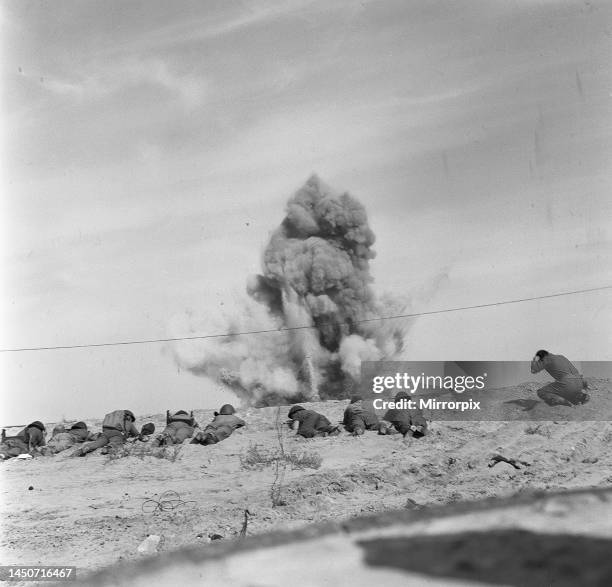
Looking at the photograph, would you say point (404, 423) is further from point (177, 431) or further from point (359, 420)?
point (177, 431)

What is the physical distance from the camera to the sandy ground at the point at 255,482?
7000 millimetres

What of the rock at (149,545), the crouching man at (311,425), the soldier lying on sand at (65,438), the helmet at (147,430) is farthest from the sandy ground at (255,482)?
the helmet at (147,430)

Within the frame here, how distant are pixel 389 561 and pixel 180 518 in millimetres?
6790

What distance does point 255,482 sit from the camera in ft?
29.0

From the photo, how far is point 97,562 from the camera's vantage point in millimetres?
6309

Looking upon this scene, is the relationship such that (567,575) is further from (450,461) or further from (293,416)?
(293,416)

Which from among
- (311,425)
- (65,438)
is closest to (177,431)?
(65,438)

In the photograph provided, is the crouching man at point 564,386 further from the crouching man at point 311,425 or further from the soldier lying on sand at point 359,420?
the crouching man at point 311,425

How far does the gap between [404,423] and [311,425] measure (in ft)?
4.44

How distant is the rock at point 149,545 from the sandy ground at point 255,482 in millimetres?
104

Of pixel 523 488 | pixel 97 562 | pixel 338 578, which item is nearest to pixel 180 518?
pixel 97 562

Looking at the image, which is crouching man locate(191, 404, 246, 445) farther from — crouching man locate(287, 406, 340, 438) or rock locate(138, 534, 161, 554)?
rock locate(138, 534, 161, 554)

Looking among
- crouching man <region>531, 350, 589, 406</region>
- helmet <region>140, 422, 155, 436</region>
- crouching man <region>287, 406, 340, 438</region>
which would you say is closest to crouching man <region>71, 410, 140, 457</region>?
helmet <region>140, 422, 155, 436</region>

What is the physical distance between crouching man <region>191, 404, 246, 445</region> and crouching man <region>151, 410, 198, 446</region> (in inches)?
7.1
